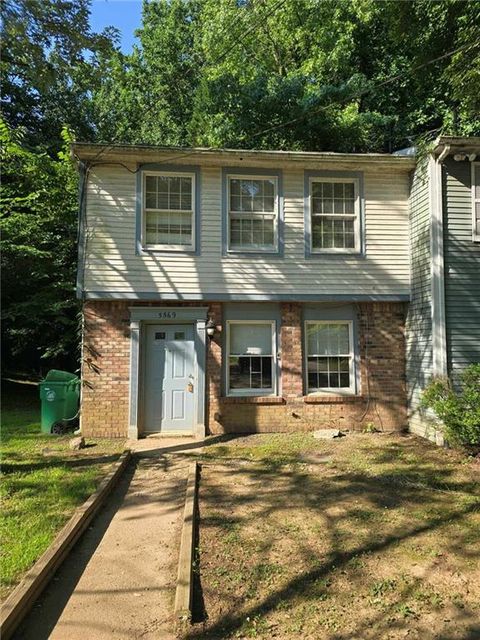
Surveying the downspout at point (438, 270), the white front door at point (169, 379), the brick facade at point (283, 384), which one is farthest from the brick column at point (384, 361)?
the white front door at point (169, 379)

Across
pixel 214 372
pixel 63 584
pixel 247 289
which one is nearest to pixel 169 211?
pixel 247 289

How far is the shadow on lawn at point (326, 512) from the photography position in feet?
10.8

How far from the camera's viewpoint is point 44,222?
1288cm

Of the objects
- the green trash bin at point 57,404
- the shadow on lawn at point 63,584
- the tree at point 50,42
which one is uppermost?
the tree at point 50,42

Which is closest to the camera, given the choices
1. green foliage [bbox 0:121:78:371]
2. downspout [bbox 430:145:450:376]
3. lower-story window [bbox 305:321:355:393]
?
downspout [bbox 430:145:450:376]

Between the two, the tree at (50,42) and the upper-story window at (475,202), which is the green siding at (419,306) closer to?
the upper-story window at (475,202)

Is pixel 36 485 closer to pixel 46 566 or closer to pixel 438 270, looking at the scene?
pixel 46 566

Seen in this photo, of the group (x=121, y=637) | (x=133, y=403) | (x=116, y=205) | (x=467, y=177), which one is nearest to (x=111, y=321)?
(x=133, y=403)

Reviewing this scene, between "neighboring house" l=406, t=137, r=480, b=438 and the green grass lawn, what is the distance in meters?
5.87

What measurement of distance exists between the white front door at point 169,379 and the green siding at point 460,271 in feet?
16.0

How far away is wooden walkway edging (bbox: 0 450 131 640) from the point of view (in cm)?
304

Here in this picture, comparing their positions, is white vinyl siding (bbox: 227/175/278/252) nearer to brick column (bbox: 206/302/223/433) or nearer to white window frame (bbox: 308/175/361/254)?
white window frame (bbox: 308/175/361/254)

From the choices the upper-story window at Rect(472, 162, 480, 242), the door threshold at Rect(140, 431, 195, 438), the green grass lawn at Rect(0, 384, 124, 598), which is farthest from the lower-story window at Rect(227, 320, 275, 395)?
the upper-story window at Rect(472, 162, 480, 242)

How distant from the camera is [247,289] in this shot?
9156mm
